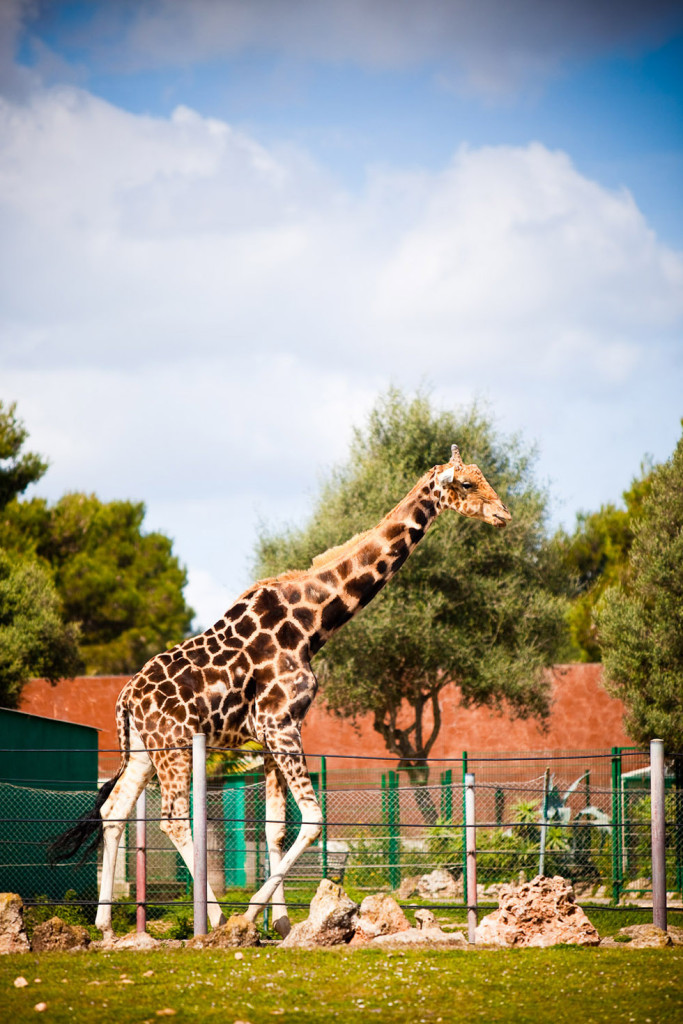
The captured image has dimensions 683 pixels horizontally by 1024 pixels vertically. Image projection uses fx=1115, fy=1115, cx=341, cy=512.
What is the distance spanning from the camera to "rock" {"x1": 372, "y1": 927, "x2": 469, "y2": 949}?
28.5ft

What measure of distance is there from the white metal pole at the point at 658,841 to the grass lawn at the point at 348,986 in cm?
102

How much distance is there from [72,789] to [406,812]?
6285mm

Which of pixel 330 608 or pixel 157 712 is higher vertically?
pixel 330 608

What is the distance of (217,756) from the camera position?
16500 mm

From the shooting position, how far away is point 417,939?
29.3 ft

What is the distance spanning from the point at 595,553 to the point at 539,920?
3388 cm

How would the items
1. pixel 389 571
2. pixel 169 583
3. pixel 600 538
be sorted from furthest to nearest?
pixel 169 583 → pixel 600 538 → pixel 389 571

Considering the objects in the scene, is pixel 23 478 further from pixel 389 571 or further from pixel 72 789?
pixel 389 571

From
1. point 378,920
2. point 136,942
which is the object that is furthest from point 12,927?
point 378,920

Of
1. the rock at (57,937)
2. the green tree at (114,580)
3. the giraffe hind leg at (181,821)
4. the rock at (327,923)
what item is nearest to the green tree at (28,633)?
the green tree at (114,580)

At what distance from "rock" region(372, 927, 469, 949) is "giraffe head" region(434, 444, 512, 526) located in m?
3.70

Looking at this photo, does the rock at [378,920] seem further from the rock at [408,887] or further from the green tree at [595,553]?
the green tree at [595,553]

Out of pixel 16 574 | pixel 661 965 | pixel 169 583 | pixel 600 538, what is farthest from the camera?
pixel 169 583

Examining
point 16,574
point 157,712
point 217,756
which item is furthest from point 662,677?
point 16,574
